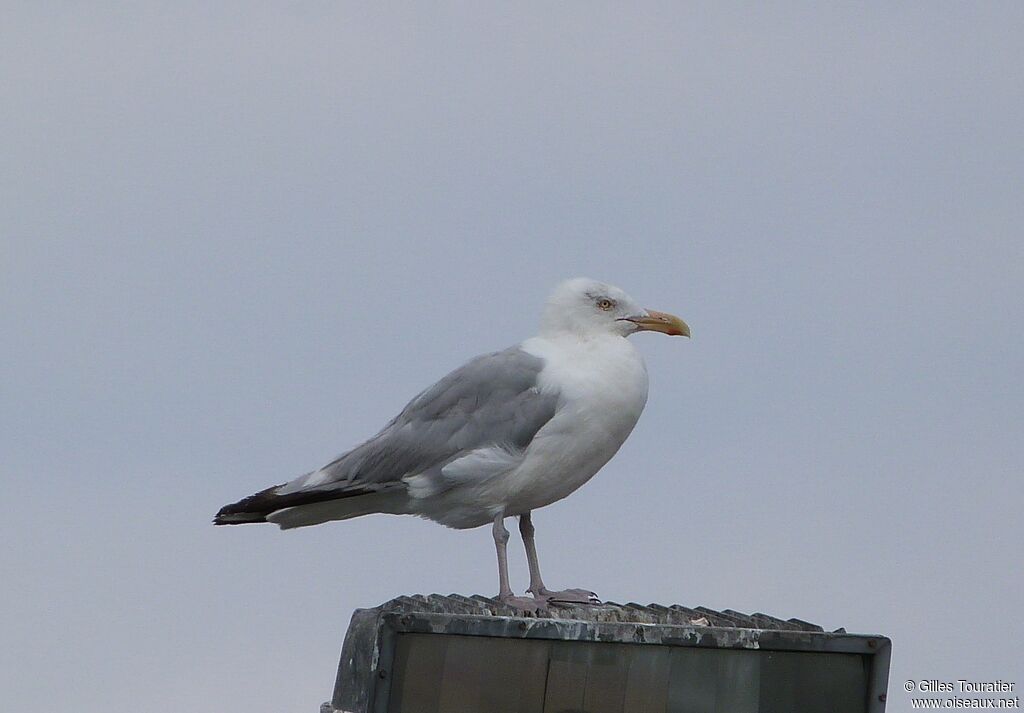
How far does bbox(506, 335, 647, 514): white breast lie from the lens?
9.98 m

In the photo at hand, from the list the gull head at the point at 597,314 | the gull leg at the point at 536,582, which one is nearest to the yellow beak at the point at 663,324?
the gull head at the point at 597,314

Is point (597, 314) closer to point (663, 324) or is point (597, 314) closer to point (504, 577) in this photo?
point (663, 324)

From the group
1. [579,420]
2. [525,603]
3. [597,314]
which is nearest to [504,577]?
[525,603]

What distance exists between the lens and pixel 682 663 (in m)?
7.75

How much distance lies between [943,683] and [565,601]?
8.45ft

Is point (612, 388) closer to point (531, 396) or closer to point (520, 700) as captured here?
point (531, 396)

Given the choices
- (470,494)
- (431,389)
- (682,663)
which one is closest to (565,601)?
(470,494)

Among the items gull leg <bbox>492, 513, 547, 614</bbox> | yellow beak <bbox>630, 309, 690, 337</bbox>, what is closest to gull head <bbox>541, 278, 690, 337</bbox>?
yellow beak <bbox>630, 309, 690, 337</bbox>

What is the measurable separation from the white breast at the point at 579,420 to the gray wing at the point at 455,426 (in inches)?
3.7

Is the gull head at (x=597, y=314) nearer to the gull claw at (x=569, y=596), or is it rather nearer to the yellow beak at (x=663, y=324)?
the yellow beak at (x=663, y=324)

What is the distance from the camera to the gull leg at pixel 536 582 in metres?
10.1

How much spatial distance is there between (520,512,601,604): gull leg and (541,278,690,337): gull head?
50.4 inches

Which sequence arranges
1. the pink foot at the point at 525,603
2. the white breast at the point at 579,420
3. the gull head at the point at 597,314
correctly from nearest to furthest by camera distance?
A: 1. the pink foot at the point at 525,603
2. the white breast at the point at 579,420
3. the gull head at the point at 597,314

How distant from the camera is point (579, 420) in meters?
9.96
